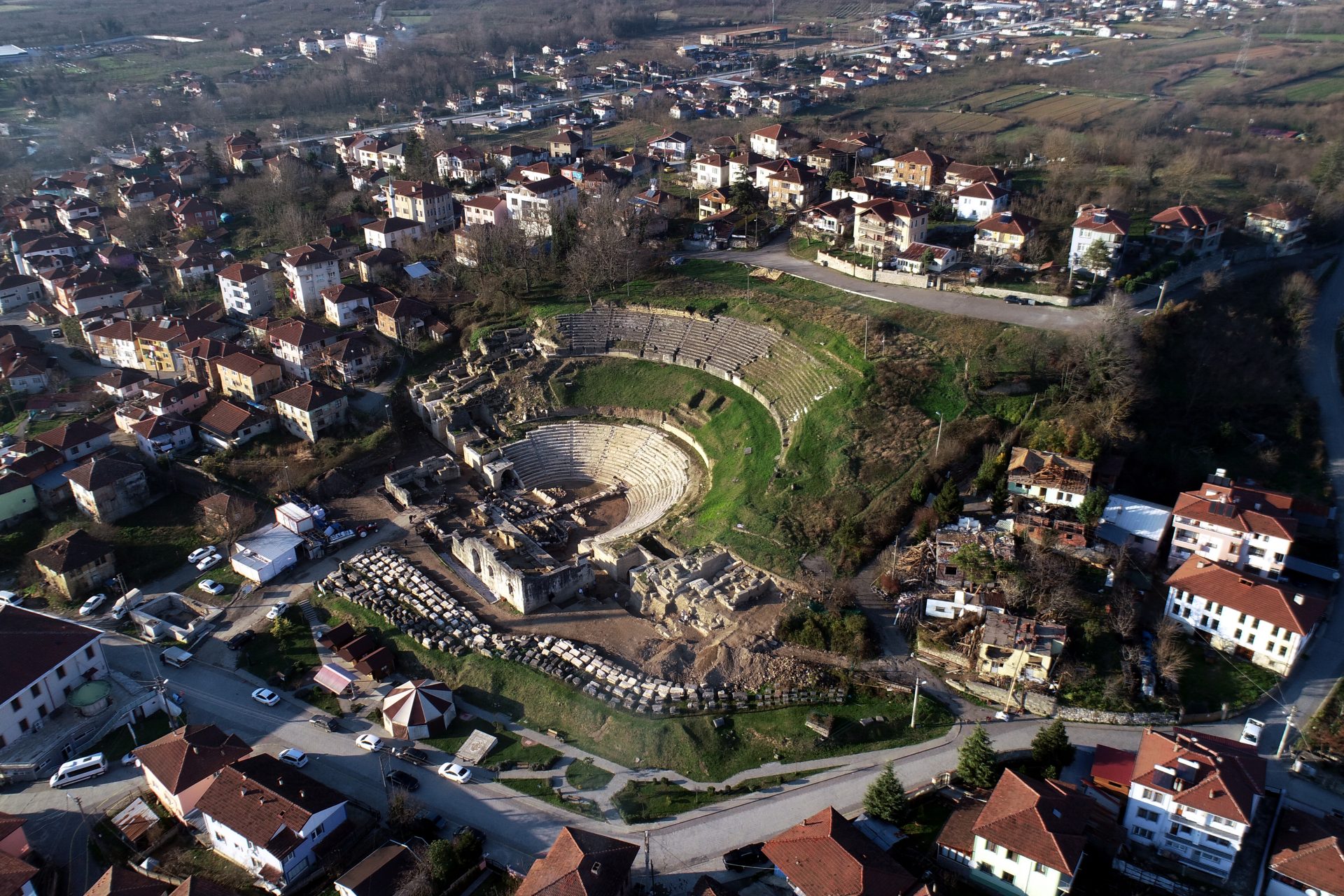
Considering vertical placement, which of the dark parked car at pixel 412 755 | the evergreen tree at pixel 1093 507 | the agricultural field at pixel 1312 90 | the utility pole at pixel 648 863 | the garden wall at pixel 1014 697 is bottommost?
the dark parked car at pixel 412 755

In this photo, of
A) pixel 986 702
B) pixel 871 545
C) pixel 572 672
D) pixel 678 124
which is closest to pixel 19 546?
pixel 572 672

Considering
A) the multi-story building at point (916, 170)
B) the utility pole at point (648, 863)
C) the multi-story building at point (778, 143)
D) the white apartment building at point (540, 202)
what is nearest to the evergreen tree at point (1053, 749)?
the utility pole at point (648, 863)

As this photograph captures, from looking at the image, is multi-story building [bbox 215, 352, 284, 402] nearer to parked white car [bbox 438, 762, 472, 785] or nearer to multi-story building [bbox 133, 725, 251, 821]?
multi-story building [bbox 133, 725, 251, 821]

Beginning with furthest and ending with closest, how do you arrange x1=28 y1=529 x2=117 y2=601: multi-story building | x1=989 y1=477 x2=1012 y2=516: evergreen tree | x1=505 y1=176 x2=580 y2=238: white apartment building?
x1=505 y1=176 x2=580 y2=238: white apartment building
x1=28 y1=529 x2=117 y2=601: multi-story building
x1=989 y1=477 x2=1012 y2=516: evergreen tree

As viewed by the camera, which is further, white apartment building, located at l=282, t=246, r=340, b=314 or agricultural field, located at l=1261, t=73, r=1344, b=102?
agricultural field, located at l=1261, t=73, r=1344, b=102

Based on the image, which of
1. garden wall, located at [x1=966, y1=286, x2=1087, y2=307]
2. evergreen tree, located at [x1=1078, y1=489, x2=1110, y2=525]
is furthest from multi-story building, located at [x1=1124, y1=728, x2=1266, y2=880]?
garden wall, located at [x1=966, y1=286, x2=1087, y2=307]

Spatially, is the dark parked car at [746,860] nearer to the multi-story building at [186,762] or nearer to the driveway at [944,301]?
the multi-story building at [186,762]

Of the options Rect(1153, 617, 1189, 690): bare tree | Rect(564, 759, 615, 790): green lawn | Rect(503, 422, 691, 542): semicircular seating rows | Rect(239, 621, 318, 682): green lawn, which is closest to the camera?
Rect(564, 759, 615, 790): green lawn
